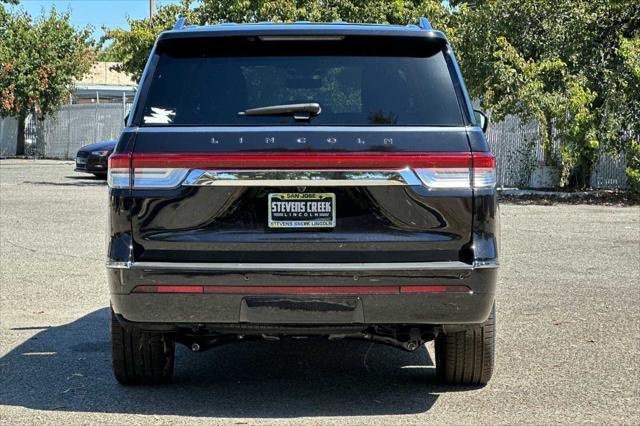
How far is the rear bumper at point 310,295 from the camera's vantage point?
5.32 m

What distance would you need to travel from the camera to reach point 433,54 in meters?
5.84

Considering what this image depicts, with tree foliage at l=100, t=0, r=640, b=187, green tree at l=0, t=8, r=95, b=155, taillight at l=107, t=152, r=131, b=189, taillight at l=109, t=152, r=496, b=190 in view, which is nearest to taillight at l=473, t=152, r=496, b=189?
taillight at l=109, t=152, r=496, b=190

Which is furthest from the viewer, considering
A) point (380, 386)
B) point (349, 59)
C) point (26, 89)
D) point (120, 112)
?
point (26, 89)

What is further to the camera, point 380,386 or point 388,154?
point 380,386

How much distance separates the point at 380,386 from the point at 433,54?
2013 mm

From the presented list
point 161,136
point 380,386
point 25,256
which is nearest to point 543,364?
point 380,386

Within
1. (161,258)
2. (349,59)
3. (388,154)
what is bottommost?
(161,258)

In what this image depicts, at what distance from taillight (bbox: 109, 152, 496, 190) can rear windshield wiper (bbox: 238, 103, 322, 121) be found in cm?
26

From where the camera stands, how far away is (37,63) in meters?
42.3

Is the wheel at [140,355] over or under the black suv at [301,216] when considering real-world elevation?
under

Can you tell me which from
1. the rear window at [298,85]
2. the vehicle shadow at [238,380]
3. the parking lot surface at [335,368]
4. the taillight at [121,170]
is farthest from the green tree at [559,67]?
the taillight at [121,170]

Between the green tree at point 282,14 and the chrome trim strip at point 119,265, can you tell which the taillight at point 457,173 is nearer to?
the chrome trim strip at point 119,265

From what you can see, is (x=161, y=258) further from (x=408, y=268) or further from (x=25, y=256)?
(x=25, y=256)

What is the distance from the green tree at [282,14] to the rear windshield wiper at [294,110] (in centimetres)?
2185
